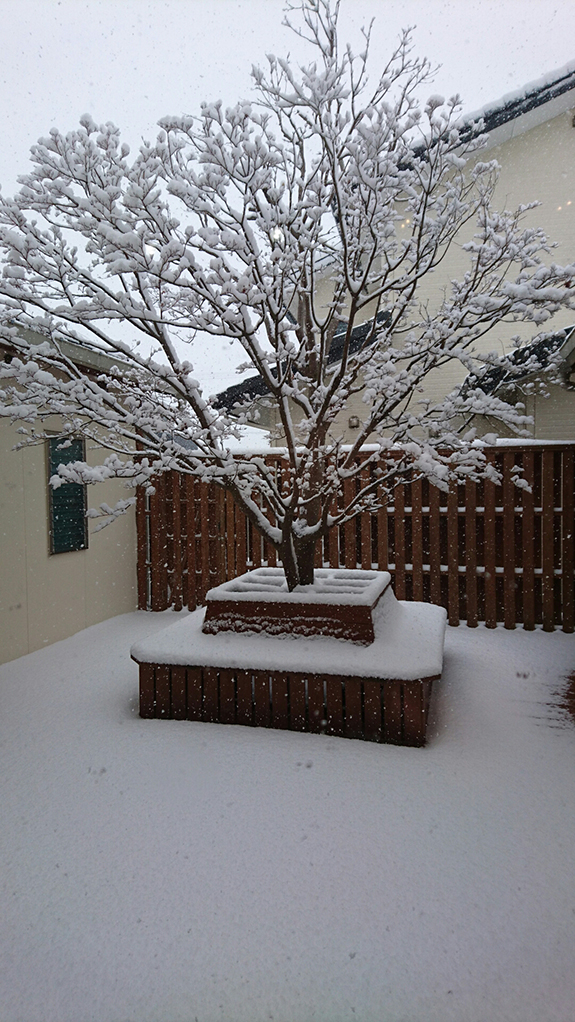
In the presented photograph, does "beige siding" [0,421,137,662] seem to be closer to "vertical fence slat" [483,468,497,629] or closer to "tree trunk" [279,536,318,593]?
"tree trunk" [279,536,318,593]

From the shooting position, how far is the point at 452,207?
378 centimetres

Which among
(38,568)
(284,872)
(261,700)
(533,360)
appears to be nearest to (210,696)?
(261,700)

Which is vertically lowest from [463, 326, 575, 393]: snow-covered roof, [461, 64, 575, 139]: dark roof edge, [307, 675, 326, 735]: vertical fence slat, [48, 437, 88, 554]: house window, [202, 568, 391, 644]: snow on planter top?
[307, 675, 326, 735]: vertical fence slat

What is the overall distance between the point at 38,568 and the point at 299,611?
2.70 meters

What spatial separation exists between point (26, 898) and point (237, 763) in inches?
43.0

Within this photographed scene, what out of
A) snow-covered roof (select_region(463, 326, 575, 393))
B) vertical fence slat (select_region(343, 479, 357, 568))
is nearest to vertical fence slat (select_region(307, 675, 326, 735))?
snow-covered roof (select_region(463, 326, 575, 393))

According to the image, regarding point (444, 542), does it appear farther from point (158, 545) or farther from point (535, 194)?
point (535, 194)

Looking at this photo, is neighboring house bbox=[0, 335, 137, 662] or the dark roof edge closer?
neighboring house bbox=[0, 335, 137, 662]

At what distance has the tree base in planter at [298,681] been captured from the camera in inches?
119

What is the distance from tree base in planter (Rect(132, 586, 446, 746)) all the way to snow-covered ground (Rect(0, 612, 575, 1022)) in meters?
0.13

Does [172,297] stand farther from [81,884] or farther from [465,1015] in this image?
[465,1015]

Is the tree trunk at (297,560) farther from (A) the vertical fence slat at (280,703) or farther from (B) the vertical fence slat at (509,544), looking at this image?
(B) the vertical fence slat at (509,544)

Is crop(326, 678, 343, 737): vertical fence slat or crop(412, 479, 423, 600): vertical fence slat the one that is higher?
crop(412, 479, 423, 600): vertical fence slat

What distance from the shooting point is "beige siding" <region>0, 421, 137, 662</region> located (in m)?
4.50
